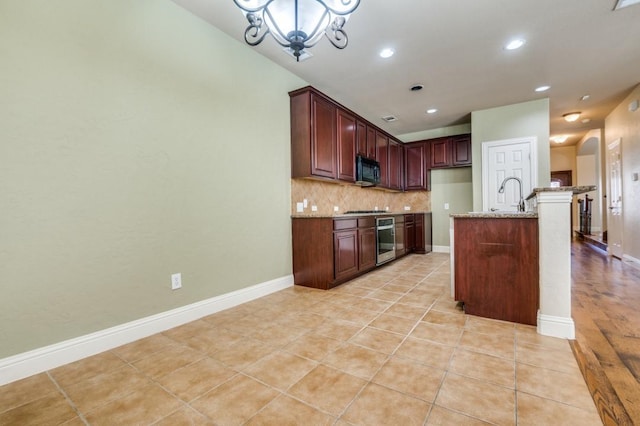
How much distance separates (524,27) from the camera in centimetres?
277

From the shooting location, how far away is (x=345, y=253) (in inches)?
137

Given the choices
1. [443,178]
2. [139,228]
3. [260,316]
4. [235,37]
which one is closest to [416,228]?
[443,178]

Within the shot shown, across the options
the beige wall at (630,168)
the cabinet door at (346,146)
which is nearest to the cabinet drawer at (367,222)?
the cabinet door at (346,146)

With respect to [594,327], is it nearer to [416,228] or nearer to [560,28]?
[560,28]

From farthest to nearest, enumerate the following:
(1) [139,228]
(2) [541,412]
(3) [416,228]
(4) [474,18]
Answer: (3) [416,228] < (4) [474,18] < (1) [139,228] < (2) [541,412]

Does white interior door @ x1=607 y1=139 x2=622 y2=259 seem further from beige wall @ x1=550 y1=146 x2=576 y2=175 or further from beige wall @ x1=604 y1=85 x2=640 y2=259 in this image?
beige wall @ x1=550 y1=146 x2=576 y2=175

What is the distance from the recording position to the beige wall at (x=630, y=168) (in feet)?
14.1

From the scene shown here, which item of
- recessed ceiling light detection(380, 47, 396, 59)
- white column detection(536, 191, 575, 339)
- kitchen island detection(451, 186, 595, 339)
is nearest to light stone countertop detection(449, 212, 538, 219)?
kitchen island detection(451, 186, 595, 339)

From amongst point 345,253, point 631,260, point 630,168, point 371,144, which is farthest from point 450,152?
point 345,253

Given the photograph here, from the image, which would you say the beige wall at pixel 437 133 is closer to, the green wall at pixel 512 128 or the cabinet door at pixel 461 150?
the cabinet door at pixel 461 150

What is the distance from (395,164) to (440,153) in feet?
3.12

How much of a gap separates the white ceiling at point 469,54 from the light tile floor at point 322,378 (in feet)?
8.89

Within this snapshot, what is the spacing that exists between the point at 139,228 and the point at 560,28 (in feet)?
14.0

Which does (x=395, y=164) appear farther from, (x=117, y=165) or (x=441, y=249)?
(x=117, y=165)
